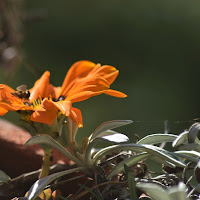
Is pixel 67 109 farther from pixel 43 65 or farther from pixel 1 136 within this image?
pixel 43 65

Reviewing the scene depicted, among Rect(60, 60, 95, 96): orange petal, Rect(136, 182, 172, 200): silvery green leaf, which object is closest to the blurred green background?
Rect(60, 60, 95, 96): orange petal

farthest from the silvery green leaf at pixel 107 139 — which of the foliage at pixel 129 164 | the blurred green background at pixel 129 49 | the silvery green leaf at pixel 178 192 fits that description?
the blurred green background at pixel 129 49

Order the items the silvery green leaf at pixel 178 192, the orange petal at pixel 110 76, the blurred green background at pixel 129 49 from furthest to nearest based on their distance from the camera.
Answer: the blurred green background at pixel 129 49
the orange petal at pixel 110 76
the silvery green leaf at pixel 178 192

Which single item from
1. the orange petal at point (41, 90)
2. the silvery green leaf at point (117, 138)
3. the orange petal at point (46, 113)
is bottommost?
the silvery green leaf at point (117, 138)

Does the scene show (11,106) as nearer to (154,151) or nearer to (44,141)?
(44,141)

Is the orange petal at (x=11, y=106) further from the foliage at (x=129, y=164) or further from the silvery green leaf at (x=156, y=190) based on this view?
the silvery green leaf at (x=156, y=190)

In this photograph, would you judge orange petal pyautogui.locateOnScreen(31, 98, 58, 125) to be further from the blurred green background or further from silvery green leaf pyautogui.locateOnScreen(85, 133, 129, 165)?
the blurred green background
